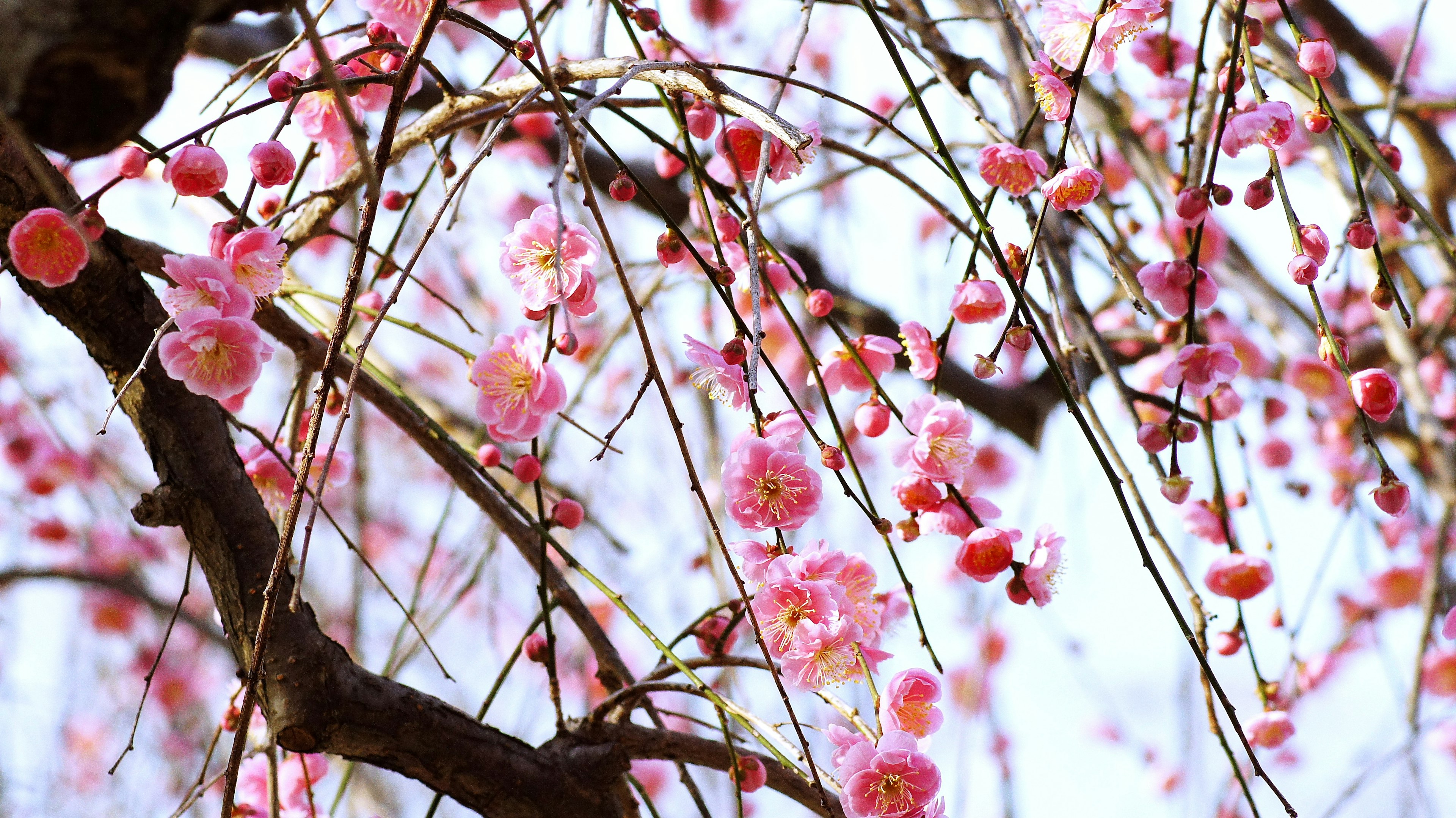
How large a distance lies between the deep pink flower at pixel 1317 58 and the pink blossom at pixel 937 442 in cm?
47

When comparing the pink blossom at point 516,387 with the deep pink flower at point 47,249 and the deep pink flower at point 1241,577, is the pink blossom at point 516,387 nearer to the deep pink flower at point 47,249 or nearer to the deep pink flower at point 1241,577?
the deep pink flower at point 47,249

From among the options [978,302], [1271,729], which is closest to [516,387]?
[978,302]

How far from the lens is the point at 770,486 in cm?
90

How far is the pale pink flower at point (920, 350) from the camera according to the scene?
1053 millimetres

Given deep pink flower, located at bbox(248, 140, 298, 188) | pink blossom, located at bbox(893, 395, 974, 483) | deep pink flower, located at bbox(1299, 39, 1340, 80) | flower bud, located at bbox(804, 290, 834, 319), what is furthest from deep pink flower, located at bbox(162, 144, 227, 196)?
deep pink flower, located at bbox(1299, 39, 1340, 80)

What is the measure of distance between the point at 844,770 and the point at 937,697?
12 cm

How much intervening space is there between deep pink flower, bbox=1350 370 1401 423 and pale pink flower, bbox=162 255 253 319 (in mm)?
955

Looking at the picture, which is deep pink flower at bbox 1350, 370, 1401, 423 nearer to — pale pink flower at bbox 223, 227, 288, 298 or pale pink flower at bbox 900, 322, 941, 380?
pale pink flower at bbox 900, 322, 941, 380

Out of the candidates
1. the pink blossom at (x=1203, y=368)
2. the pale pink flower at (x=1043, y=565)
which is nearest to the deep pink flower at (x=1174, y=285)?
the pink blossom at (x=1203, y=368)

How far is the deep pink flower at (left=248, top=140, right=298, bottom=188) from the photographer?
0.98m

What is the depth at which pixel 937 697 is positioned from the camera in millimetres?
961

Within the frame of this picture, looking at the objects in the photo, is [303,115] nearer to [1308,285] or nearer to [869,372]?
[869,372]

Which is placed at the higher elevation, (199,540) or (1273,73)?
(1273,73)

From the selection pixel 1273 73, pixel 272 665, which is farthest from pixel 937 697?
pixel 1273 73
